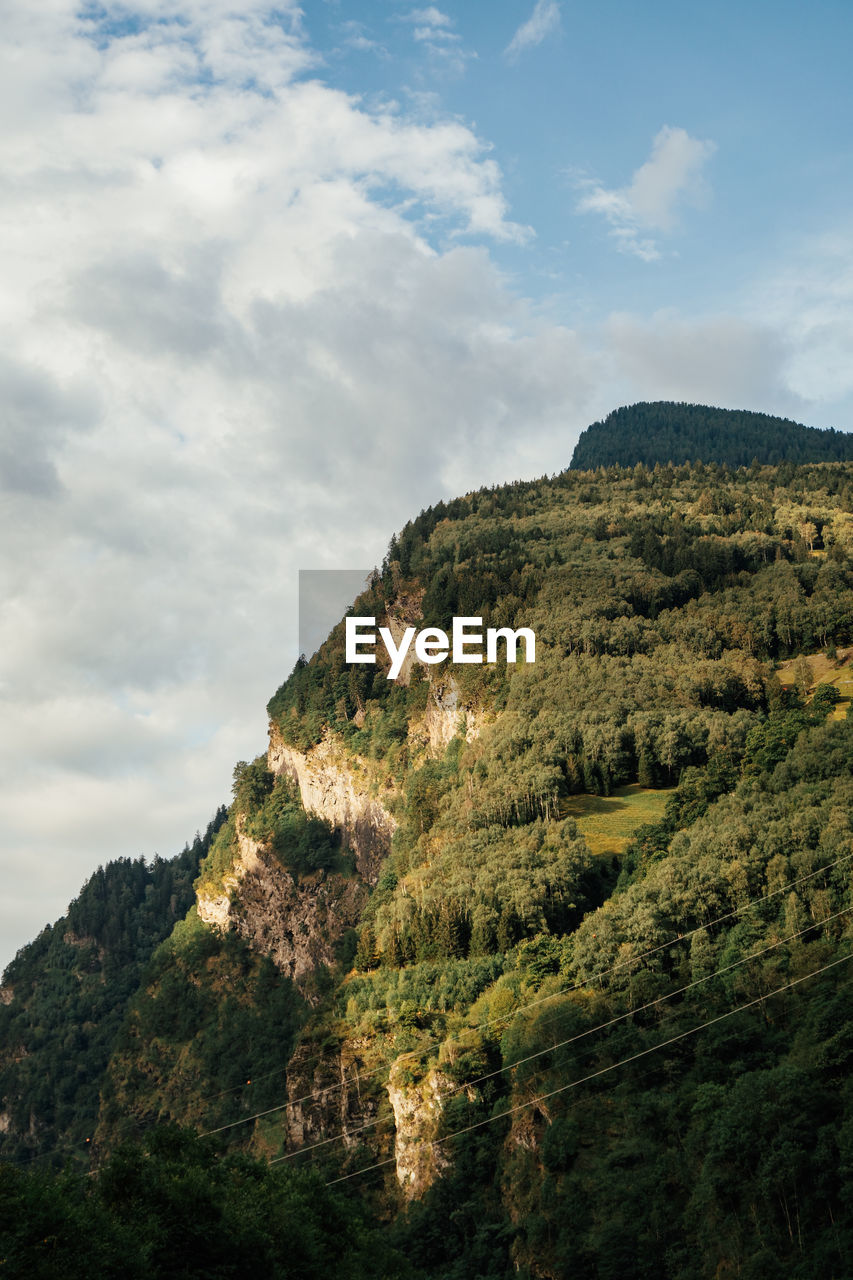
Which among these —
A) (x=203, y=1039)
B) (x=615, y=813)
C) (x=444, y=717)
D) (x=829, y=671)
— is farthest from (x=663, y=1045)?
(x=203, y=1039)

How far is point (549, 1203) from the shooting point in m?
66.4

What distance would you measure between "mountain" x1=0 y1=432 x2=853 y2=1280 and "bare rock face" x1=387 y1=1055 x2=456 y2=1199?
0.25 meters

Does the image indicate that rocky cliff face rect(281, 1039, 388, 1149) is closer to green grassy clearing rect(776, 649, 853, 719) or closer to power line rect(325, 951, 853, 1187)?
power line rect(325, 951, 853, 1187)

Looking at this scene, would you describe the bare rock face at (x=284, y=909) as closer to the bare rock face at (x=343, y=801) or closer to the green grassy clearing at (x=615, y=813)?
the bare rock face at (x=343, y=801)

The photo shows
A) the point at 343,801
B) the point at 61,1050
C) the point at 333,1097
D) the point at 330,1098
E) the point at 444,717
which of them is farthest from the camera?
the point at 61,1050

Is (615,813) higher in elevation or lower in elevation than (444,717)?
lower

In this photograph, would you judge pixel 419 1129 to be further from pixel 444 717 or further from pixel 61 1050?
pixel 61 1050

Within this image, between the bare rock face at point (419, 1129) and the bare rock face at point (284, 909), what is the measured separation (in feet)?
174

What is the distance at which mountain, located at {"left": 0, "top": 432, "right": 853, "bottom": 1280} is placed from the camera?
189 ft

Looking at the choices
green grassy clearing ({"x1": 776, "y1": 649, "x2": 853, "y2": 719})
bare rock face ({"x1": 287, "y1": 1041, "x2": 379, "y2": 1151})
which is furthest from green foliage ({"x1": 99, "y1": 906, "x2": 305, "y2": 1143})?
green grassy clearing ({"x1": 776, "y1": 649, "x2": 853, "y2": 719})

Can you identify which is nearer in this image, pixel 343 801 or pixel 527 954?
pixel 527 954

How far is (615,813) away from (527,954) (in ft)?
65.8

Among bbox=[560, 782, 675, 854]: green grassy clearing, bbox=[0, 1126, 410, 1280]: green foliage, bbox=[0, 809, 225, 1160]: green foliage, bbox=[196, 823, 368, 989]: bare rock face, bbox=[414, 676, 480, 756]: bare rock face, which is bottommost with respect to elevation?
bbox=[0, 809, 225, 1160]: green foliage

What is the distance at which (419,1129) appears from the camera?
7644cm
